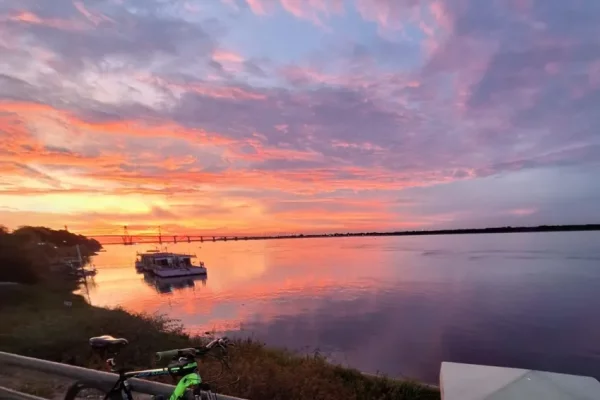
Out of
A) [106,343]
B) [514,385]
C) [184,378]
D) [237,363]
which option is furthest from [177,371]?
[237,363]

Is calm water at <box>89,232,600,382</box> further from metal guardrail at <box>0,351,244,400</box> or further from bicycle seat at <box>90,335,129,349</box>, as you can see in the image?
bicycle seat at <box>90,335,129,349</box>

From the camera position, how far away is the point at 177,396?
371 centimetres

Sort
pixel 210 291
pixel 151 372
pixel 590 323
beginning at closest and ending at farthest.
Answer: pixel 151 372
pixel 590 323
pixel 210 291

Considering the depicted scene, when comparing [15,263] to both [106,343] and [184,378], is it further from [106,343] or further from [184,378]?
[184,378]

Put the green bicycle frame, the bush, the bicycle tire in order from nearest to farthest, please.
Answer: the green bicycle frame < the bicycle tire < the bush

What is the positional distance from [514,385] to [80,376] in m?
5.91

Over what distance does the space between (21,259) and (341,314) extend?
27938 millimetres

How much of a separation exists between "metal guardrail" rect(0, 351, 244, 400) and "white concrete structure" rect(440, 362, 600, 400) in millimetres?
2537

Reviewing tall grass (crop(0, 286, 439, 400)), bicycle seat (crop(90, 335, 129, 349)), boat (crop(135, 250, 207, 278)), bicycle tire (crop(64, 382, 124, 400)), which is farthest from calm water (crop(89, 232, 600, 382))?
bicycle seat (crop(90, 335, 129, 349))

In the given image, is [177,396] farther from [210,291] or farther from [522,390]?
[210,291]

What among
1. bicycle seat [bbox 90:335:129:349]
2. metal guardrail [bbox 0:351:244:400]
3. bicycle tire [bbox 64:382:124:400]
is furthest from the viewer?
metal guardrail [bbox 0:351:244:400]

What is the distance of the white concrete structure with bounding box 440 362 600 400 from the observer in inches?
158

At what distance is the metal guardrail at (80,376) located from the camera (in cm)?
484

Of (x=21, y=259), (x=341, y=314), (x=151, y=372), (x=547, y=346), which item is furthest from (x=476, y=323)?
(x=21, y=259)
